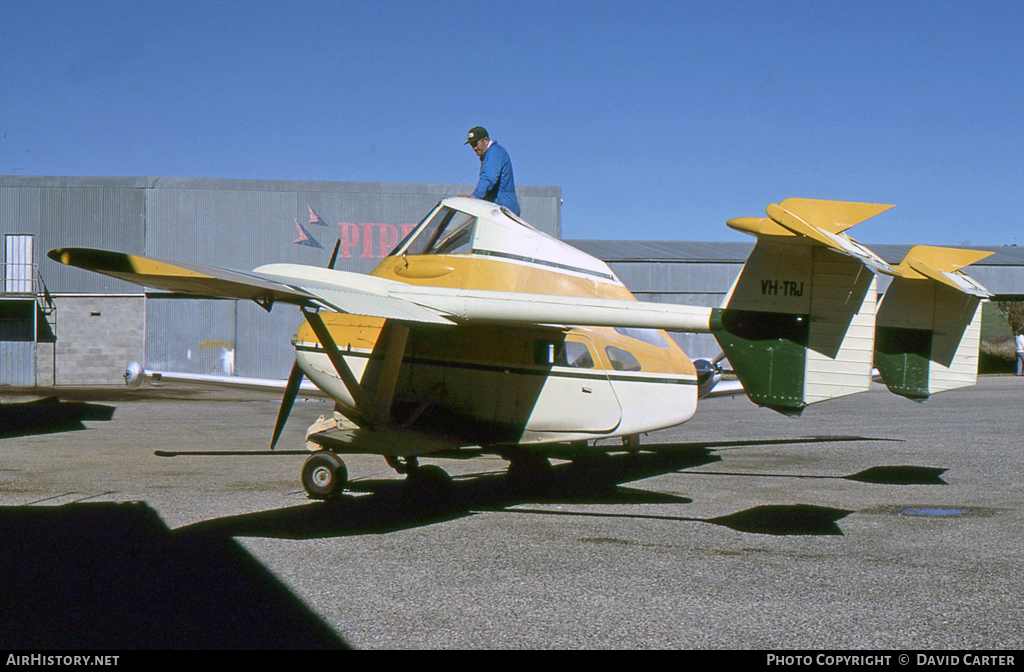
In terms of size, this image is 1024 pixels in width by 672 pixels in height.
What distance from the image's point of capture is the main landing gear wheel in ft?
25.9

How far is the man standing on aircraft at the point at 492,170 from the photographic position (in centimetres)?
945

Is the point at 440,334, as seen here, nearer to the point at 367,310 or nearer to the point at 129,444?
the point at 367,310

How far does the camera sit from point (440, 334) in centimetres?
836

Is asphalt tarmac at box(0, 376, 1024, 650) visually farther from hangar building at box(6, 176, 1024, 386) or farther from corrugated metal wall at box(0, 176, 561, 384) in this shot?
hangar building at box(6, 176, 1024, 386)

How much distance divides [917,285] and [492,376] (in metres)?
4.30

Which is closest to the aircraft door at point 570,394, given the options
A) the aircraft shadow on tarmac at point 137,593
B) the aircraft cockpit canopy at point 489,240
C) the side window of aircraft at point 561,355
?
the side window of aircraft at point 561,355

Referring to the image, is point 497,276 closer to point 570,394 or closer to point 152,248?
point 570,394

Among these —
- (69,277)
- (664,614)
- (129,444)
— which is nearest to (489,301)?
(664,614)

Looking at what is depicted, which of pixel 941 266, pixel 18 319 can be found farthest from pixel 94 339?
pixel 941 266

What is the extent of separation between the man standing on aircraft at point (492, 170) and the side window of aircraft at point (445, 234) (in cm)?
89

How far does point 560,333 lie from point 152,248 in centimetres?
2815

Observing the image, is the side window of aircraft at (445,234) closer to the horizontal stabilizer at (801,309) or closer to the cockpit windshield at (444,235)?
the cockpit windshield at (444,235)

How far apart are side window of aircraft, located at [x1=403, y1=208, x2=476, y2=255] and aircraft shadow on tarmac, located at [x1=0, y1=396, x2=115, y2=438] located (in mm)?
9337

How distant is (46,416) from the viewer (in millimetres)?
17516
